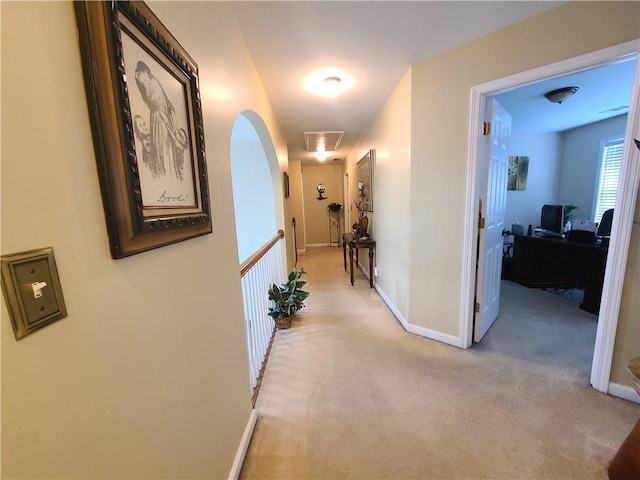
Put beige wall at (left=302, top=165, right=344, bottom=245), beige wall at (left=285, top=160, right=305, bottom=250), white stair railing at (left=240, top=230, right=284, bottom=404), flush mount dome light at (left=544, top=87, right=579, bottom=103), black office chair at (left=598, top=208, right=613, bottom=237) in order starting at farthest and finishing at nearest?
beige wall at (left=302, top=165, right=344, bottom=245), beige wall at (left=285, top=160, right=305, bottom=250), black office chair at (left=598, top=208, right=613, bottom=237), flush mount dome light at (left=544, top=87, right=579, bottom=103), white stair railing at (left=240, top=230, right=284, bottom=404)

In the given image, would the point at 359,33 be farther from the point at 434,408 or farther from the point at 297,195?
the point at 297,195

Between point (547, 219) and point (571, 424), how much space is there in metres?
3.29

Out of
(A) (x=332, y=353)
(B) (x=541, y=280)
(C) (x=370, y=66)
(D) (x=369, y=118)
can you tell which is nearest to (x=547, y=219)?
(B) (x=541, y=280)

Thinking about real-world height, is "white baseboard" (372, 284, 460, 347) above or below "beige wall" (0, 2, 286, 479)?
below

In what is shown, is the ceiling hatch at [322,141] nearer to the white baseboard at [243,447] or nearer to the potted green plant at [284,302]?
the potted green plant at [284,302]

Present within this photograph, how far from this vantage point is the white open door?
6.74 ft

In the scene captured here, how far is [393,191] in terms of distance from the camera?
111 inches

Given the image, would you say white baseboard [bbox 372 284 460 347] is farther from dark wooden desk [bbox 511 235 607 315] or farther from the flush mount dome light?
the flush mount dome light

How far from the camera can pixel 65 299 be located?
45 centimetres

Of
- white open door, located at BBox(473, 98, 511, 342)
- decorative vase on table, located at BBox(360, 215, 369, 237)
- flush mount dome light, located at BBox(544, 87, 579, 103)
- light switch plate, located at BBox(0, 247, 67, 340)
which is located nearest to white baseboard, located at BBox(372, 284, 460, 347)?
white open door, located at BBox(473, 98, 511, 342)

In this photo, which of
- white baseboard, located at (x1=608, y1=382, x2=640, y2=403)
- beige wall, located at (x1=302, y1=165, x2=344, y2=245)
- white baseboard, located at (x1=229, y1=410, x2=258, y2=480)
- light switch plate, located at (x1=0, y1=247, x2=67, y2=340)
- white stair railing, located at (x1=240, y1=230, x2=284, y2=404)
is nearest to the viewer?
light switch plate, located at (x1=0, y1=247, x2=67, y2=340)

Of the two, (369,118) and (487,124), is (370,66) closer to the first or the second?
(487,124)

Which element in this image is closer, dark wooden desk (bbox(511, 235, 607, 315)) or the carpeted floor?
the carpeted floor

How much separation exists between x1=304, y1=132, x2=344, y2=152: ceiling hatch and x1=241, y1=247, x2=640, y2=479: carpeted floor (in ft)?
9.47
